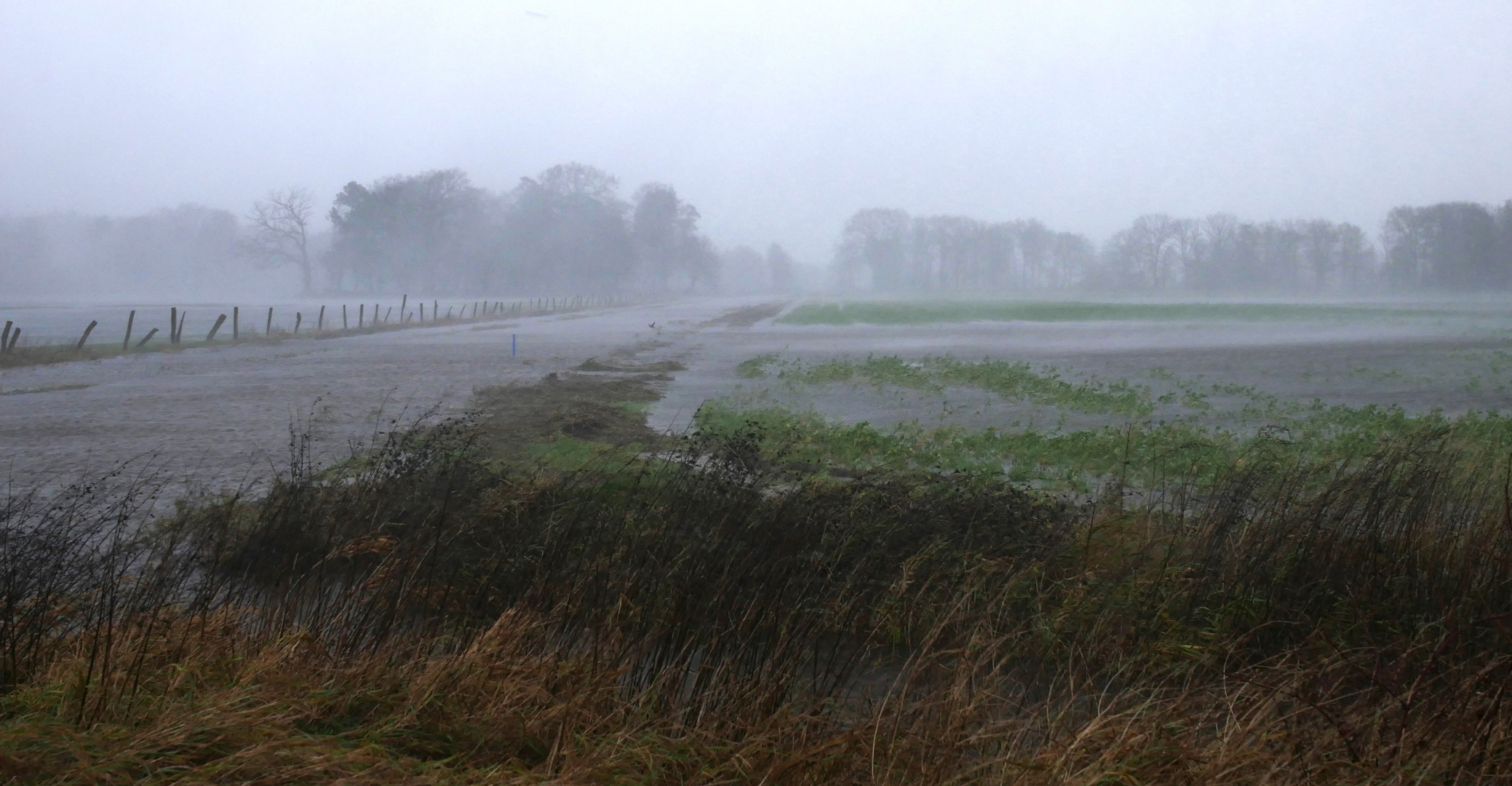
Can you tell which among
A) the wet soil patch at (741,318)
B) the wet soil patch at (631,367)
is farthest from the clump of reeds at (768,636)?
the wet soil patch at (741,318)

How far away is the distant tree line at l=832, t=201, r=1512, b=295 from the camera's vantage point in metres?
79.6

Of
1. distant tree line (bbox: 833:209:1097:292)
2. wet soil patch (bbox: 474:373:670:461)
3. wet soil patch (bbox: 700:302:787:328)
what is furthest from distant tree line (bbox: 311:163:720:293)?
wet soil patch (bbox: 474:373:670:461)

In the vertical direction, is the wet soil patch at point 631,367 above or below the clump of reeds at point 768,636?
above

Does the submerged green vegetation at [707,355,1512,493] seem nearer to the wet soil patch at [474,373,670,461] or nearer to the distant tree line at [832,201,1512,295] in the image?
the wet soil patch at [474,373,670,461]

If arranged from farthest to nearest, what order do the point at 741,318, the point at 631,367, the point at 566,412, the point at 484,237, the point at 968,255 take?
1. the point at 968,255
2. the point at 484,237
3. the point at 741,318
4. the point at 631,367
5. the point at 566,412

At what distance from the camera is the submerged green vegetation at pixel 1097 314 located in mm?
56000

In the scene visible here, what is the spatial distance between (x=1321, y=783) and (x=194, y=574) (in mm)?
7611

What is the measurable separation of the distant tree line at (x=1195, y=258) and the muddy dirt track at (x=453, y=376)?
4495 cm

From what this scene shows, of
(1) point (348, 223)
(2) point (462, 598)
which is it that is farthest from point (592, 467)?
(1) point (348, 223)

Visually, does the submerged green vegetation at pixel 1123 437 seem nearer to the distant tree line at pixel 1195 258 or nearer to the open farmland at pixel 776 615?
the open farmland at pixel 776 615

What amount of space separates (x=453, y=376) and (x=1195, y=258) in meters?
141

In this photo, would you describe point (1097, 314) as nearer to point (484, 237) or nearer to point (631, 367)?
point (631, 367)

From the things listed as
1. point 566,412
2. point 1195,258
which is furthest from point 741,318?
point 1195,258

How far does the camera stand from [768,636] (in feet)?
18.5
